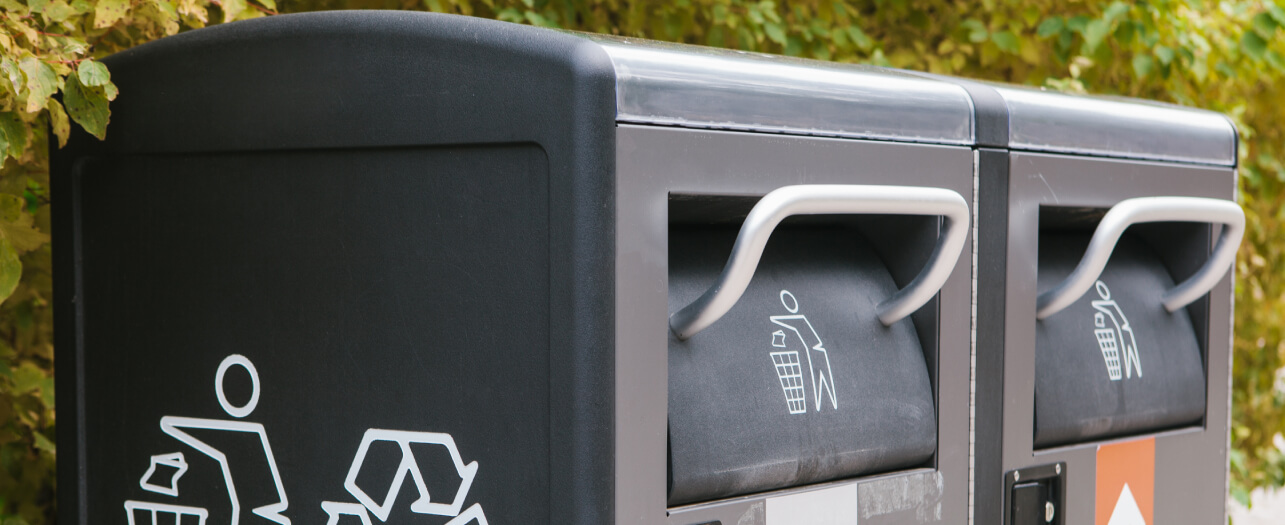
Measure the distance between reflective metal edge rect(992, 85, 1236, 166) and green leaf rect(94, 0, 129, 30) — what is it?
1146 mm

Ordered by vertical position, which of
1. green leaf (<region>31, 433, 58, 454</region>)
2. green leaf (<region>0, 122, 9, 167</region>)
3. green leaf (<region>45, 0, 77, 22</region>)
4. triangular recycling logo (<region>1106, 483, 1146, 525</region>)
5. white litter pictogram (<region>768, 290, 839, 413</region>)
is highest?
green leaf (<region>45, 0, 77, 22</region>)

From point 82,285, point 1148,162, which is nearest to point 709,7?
point 1148,162

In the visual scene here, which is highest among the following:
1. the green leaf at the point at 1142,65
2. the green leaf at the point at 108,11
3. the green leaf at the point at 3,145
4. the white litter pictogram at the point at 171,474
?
the green leaf at the point at 1142,65

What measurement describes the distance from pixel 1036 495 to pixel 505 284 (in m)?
0.84

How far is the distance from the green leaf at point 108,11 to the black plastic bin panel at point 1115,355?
130 cm

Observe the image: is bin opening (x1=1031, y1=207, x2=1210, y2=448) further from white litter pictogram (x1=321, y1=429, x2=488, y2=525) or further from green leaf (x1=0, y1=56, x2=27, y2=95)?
green leaf (x1=0, y1=56, x2=27, y2=95)

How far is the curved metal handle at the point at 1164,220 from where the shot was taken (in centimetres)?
152

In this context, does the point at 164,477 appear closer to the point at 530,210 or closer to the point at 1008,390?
the point at 530,210

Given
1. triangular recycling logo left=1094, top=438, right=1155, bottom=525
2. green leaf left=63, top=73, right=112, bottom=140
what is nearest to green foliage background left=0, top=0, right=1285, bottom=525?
green leaf left=63, top=73, right=112, bottom=140

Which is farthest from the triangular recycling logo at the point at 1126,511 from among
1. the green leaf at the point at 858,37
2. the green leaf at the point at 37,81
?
the green leaf at the point at 858,37

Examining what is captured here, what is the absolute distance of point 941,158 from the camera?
1393 millimetres

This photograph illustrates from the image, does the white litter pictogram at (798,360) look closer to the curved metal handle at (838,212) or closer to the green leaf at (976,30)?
the curved metal handle at (838,212)

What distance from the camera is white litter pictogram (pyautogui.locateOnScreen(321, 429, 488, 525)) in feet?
3.71

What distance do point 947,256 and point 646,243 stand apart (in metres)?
0.41
